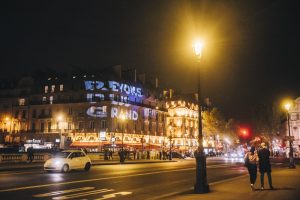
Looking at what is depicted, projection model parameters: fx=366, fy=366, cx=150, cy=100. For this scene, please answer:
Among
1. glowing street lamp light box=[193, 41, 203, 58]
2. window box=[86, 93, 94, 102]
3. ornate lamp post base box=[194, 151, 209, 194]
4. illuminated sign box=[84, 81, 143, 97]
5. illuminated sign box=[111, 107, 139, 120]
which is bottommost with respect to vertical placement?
ornate lamp post base box=[194, 151, 209, 194]

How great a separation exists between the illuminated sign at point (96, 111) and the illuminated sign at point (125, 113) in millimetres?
1857

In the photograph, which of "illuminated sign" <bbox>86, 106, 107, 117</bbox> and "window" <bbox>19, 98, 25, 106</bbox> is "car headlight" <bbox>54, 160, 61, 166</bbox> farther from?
"window" <bbox>19, 98, 25, 106</bbox>

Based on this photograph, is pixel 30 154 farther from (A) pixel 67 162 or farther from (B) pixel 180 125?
(B) pixel 180 125

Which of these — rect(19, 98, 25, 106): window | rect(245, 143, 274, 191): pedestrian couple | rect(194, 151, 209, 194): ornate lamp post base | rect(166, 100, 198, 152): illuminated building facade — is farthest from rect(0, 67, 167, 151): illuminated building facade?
rect(194, 151, 209, 194): ornate lamp post base

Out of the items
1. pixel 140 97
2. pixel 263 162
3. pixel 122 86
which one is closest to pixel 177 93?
pixel 140 97

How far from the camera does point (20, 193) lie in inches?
547

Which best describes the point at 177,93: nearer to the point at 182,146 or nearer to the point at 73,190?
the point at 182,146

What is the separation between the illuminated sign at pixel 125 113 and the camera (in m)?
76.4

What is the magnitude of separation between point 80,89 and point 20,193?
214 feet

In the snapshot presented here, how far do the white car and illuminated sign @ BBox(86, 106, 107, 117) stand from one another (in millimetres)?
47819

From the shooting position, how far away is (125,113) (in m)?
80.3

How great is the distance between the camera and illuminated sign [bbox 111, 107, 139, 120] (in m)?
76.4

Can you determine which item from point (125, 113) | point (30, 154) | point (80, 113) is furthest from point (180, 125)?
point (30, 154)

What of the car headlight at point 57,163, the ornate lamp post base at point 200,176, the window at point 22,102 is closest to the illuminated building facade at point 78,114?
the window at point 22,102
